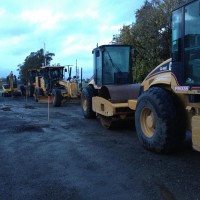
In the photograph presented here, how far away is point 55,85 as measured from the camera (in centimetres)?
2436

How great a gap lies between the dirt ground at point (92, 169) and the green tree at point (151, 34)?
13.4 metres

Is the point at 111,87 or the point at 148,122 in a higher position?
the point at 111,87

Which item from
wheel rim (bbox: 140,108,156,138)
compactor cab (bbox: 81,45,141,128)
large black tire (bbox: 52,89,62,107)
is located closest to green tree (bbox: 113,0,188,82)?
large black tire (bbox: 52,89,62,107)

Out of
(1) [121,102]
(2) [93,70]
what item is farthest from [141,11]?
(1) [121,102]

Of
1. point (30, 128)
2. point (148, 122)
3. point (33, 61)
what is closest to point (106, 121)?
point (30, 128)

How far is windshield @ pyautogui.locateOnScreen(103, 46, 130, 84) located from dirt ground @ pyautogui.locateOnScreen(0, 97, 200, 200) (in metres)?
3.05

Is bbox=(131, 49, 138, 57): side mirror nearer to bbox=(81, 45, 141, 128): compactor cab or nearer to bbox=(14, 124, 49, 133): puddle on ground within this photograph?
bbox=(81, 45, 141, 128): compactor cab

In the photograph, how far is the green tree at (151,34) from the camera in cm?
2238

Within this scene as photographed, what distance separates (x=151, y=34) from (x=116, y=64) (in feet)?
35.1

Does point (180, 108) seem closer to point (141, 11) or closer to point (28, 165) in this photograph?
point (28, 165)

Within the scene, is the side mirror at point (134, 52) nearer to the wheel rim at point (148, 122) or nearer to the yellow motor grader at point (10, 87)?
the wheel rim at point (148, 122)

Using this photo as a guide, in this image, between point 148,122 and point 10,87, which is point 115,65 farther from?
point 10,87

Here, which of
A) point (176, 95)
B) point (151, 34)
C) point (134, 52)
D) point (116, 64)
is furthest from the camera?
point (151, 34)

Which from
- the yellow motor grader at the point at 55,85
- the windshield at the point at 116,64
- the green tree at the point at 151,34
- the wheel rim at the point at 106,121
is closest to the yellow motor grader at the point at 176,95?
the wheel rim at the point at 106,121
